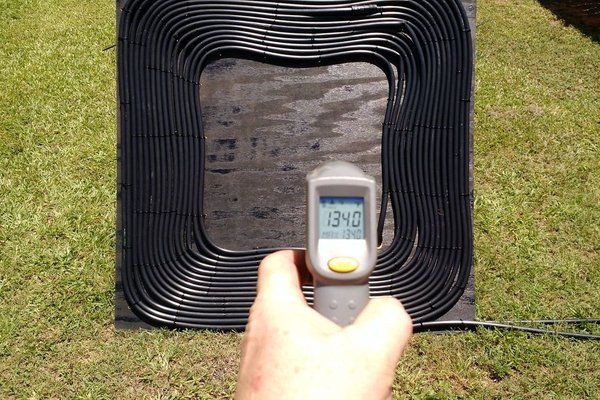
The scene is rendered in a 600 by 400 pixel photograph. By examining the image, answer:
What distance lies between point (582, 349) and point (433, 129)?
1691 mm

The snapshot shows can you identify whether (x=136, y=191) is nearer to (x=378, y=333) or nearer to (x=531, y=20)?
(x=378, y=333)

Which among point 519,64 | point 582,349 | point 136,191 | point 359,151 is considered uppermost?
point 519,64

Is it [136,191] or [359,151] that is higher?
[359,151]

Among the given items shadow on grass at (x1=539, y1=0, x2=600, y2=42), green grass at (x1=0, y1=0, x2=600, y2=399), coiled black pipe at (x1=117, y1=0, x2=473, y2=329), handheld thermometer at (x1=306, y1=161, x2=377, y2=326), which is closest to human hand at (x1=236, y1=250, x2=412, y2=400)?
handheld thermometer at (x1=306, y1=161, x2=377, y2=326)

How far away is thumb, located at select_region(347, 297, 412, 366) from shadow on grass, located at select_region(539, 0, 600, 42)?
20.4ft

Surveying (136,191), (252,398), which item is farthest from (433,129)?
(252,398)

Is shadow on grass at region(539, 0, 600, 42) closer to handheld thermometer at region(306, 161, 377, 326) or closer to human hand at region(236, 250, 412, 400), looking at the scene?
handheld thermometer at region(306, 161, 377, 326)

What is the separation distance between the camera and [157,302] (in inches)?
136

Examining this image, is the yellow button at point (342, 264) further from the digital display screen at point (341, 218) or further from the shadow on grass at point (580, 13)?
the shadow on grass at point (580, 13)

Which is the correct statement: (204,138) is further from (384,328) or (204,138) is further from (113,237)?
(384,328)

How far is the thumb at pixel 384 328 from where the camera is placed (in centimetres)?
130

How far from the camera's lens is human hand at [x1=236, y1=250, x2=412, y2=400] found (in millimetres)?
1179

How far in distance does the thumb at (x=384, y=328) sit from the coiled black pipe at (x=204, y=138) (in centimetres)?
192

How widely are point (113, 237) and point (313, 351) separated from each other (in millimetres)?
3071
